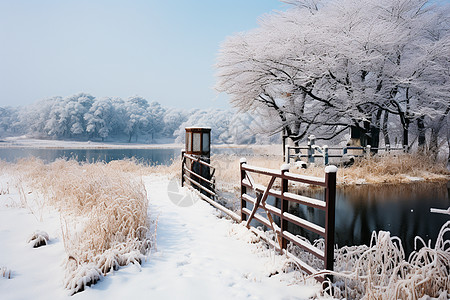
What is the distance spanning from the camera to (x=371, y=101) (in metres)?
15.1

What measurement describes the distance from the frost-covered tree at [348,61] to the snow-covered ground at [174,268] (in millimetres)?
11774

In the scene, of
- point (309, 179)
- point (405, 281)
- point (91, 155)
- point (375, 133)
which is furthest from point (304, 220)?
Answer: point (91, 155)

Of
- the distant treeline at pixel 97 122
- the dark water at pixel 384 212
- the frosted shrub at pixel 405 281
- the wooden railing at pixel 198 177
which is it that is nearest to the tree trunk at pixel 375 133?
the dark water at pixel 384 212

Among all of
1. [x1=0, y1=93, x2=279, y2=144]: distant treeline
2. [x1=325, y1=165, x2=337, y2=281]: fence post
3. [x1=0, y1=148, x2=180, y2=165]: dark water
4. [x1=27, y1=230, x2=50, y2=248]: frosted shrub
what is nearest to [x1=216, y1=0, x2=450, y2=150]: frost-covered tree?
[x1=0, y1=148, x2=180, y2=165]: dark water

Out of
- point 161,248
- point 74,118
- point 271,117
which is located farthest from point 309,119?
point 74,118

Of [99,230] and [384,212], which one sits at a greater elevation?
[99,230]

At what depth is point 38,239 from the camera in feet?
14.4

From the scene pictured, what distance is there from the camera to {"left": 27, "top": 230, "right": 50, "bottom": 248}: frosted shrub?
4.35 m

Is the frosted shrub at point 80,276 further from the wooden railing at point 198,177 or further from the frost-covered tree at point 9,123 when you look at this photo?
the frost-covered tree at point 9,123

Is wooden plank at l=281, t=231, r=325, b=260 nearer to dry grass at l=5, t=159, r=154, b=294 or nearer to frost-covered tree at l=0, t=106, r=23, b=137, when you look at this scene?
dry grass at l=5, t=159, r=154, b=294

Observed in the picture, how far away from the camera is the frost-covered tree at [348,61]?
14531 millimetres

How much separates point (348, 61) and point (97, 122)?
213 feet

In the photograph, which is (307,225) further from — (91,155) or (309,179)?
(91,155)

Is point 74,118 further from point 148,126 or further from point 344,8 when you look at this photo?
point 344,8
